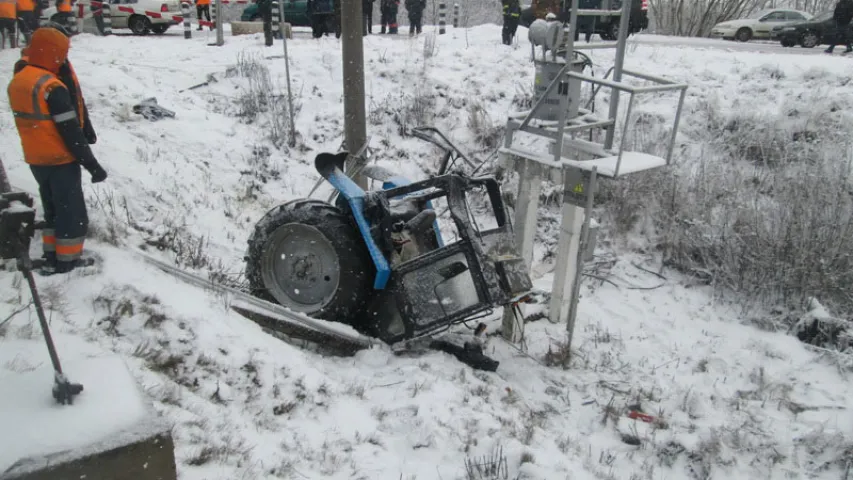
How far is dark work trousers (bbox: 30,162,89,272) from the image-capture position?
14.7ft

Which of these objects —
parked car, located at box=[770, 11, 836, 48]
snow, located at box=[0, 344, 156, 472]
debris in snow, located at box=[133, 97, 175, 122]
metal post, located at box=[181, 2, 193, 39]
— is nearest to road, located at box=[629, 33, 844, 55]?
parked car, located at box=[770, 11, 836, 48]

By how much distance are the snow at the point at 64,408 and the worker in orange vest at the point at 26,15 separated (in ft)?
39.1

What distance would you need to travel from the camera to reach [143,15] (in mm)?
16688

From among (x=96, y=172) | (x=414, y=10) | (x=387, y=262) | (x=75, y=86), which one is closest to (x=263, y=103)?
(x=75, y=86)

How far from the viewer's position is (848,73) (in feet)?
31.4

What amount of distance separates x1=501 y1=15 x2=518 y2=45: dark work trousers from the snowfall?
3564 mm

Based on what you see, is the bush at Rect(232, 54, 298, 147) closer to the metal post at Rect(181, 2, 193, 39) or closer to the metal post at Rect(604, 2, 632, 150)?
the metal post at Rect(604, 2, 632, 150)

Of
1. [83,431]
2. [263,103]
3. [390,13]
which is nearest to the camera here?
[83,431]

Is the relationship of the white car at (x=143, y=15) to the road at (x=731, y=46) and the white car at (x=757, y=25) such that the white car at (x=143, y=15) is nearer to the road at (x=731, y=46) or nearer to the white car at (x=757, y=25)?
the road at (x=731, y=46)

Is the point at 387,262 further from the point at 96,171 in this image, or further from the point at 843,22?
the point at 843,22

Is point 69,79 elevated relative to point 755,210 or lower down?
elevated

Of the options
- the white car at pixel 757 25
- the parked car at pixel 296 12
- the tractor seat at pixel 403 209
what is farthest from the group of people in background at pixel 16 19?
the white car at pixel 757 25

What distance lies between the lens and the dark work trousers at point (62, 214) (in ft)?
14.7

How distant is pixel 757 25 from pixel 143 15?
1856 centimetres
